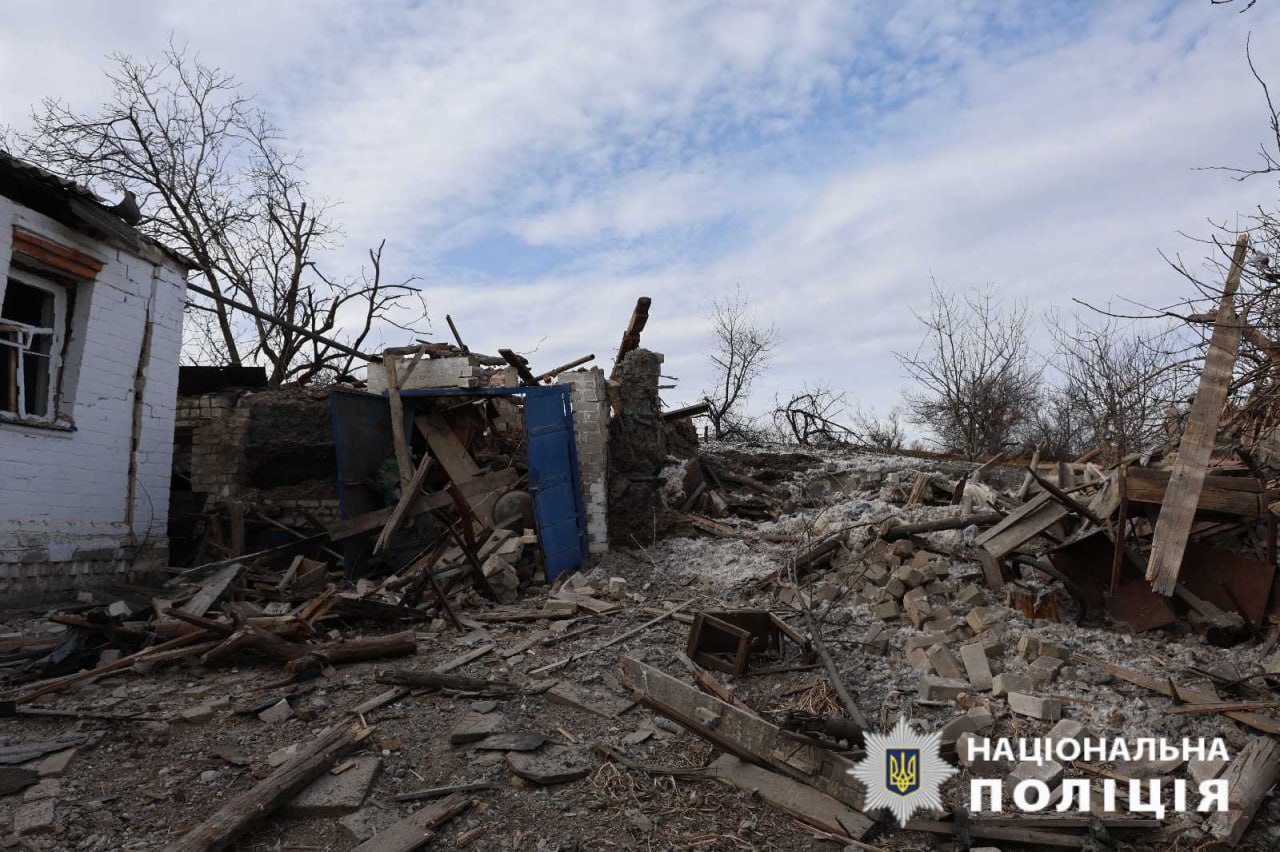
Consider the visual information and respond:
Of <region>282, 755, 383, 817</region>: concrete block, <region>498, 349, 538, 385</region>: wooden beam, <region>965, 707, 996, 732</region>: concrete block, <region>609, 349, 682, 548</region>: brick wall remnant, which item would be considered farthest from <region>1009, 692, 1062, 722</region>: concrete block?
<region>498, 349, 538, 385</region>: wooden beam

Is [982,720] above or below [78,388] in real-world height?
below

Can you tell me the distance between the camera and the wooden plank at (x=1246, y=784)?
11.9 feet

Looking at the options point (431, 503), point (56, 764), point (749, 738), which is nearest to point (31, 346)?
point (431, 503)

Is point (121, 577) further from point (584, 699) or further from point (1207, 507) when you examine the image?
point (1207, 507)

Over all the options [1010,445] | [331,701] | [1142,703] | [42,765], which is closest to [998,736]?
[1142,703]

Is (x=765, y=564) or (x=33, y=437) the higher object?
(x=33, y=437)

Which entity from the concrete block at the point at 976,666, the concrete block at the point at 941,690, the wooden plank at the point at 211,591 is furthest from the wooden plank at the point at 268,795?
the concrete block at the point at 976,666

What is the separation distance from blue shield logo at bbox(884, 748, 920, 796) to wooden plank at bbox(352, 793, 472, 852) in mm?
2114

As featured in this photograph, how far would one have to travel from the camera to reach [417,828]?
373 centimetres

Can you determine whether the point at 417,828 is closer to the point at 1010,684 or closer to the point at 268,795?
the point at 268,795

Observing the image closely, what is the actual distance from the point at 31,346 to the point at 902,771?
844 centimetres

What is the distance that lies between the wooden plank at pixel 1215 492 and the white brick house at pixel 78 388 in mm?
9160

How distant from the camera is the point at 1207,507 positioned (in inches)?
211

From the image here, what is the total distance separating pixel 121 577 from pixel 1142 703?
9.18 m
